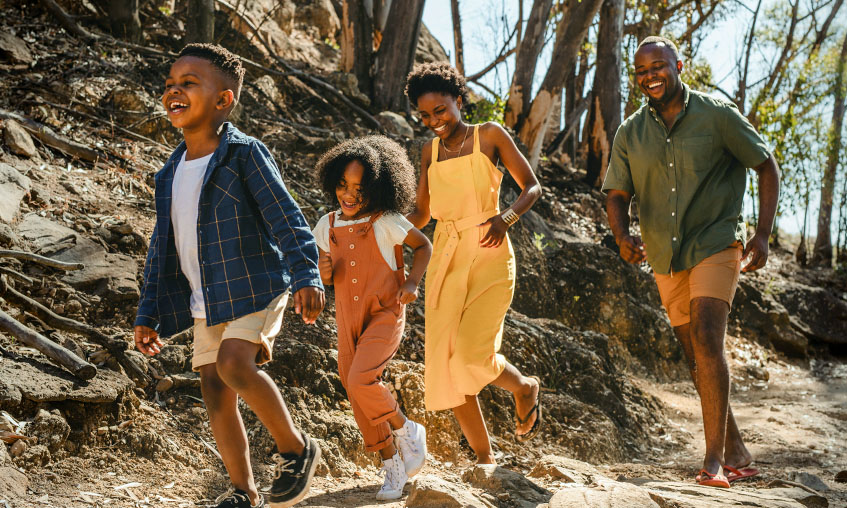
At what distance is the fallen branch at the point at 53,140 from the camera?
19.2 ft

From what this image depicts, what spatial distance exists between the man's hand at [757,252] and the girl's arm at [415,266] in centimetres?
168

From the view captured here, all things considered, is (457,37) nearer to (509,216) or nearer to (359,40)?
(359,40)

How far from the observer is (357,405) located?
364cm

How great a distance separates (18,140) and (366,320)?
3.47 m

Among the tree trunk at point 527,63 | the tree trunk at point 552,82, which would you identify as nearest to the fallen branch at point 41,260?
the tree trunk at point 552,82

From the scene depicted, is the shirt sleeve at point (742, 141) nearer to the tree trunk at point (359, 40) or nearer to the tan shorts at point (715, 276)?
the tan shorts at point (715, 276)

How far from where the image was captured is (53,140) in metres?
5.88

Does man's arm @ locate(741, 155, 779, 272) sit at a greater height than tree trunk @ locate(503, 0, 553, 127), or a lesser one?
lesser

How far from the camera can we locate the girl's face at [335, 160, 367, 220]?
388 cm

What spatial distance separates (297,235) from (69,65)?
5413 mm

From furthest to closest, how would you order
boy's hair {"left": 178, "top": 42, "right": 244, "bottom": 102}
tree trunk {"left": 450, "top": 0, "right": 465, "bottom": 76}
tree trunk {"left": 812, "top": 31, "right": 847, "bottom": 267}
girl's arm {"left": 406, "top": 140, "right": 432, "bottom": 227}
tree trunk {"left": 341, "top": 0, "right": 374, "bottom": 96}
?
tree trunk {"left": 450, "top": 0, "right": 465, "bottom": 76}
tree trunk {"left": 812, "top": 31, "right": 847, "bottom": 267}
tree trunk {"left": 341, "top": 0, "right": 374, "bottom": 96}
girl's arm {"left": 406, "top": 140, "right": 432, "bottom": 227}
boy's hair {"left": 178, "top": 42, "right": 244, "bottom": 102}

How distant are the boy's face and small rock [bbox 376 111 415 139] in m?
5.77

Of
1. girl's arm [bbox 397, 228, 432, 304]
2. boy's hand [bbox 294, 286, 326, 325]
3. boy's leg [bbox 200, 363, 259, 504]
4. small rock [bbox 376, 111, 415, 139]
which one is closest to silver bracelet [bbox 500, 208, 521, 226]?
girl's arm [bbox 397, 228, 432, 304]

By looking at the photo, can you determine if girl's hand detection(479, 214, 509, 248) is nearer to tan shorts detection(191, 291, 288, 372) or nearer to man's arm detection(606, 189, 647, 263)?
man's arm detection(606, 189, 647, 263)
